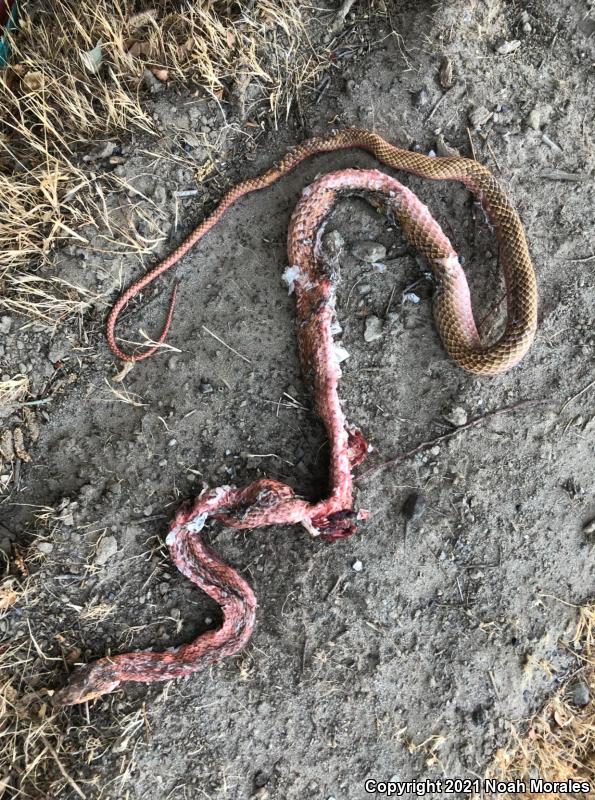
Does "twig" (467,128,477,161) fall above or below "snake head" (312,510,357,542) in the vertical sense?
above

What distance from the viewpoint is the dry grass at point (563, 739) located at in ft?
10.5

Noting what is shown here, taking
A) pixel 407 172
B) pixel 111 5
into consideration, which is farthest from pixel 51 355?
pixel 407 172

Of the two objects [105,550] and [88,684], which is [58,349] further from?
[88,684]

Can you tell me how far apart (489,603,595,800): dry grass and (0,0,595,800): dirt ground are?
9 cm

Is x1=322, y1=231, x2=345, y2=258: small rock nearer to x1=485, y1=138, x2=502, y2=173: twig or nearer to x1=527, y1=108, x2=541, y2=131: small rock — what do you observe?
x1=485, y1=138, x2=502, y2=173: twig

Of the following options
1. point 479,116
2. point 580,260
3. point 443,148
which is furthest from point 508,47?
point 580,260

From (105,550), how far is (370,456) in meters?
1.57

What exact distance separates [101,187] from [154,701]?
2.85m

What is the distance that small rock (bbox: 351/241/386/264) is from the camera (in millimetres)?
3312

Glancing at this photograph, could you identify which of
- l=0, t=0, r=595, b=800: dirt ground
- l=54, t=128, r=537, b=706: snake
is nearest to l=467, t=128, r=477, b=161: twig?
l=0, t=0, r=595, b=800: dirt ground

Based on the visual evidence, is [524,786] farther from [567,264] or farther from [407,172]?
[407,172]

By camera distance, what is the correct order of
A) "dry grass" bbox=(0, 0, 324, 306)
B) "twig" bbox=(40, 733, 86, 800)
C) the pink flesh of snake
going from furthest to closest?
"dry grass" bbox=(0, 0, 324, 306)
the pink flesh of snake
"twig" bbox=(40, 733, 86, 800)

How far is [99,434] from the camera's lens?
336cm

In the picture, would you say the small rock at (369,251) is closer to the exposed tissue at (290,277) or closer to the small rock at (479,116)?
the exposed tissue at (290,277)
